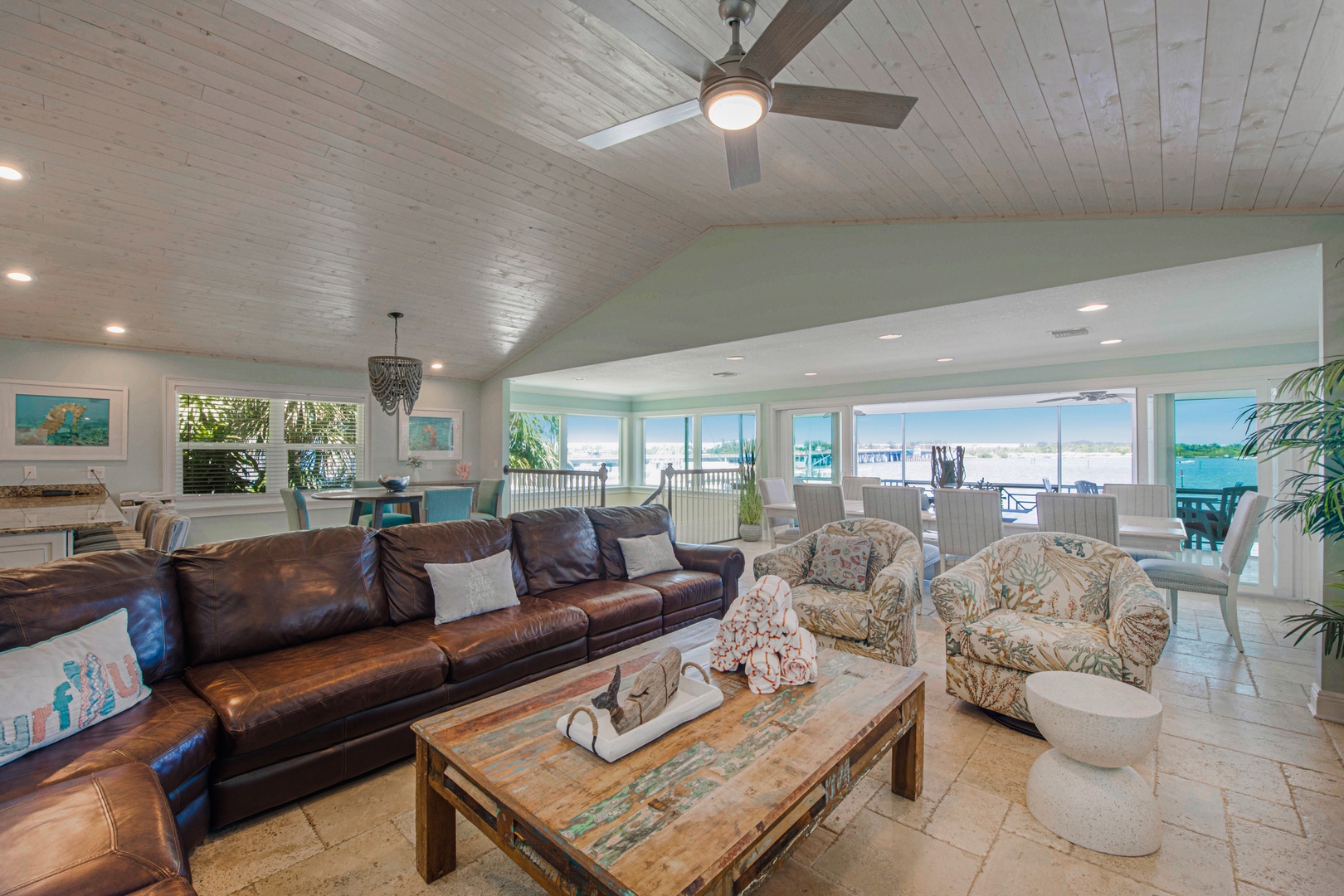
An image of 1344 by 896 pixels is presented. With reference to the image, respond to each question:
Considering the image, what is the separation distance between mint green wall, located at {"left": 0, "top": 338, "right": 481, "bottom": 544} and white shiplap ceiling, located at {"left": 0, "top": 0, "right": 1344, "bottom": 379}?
0.30 m

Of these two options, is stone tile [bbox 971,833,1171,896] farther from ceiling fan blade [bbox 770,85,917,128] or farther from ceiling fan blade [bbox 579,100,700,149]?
ceiling fan blade [bbox 579,100,700,149]

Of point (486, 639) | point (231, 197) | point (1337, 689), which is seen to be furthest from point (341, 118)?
point (1337, 689)

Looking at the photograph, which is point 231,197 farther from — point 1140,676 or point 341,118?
point 1140,676

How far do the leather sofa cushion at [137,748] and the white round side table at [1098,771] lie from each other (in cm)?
279

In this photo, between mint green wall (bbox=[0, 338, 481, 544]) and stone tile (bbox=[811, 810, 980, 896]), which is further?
mint green wall (bbox=[0, 338, 481, 544])

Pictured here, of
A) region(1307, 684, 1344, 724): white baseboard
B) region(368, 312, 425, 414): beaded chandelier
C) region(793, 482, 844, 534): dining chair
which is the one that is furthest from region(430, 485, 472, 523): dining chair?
region(1307, 684, 1344, 724): white baseboard

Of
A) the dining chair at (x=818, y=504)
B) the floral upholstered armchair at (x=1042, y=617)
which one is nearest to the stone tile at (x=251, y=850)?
the floral upholstered armchair at (x=1042, y=617)

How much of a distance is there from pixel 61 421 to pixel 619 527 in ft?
17.3

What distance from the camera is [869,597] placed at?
3074mm

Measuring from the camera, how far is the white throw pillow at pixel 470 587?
115 inches

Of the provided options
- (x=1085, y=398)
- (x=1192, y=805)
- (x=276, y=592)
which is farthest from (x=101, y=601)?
(x=1085, y=398)

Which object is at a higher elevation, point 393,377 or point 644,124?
point 644,124

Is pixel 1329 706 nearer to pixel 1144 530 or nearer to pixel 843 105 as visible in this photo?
pixel 1144 530

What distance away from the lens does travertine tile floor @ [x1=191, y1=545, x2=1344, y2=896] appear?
1744 millimetres
